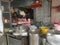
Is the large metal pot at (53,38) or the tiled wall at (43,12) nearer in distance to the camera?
the large metal pot at (53,38)

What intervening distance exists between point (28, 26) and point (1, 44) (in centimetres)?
65

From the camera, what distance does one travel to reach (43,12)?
139 inches

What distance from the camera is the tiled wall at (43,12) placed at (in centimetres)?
349

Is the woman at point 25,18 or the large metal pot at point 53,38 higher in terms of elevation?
the woman at point 25,18

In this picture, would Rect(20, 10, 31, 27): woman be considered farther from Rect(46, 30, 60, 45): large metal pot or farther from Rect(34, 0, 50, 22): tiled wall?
Rect(46, 30, 60, 45): large metal pot

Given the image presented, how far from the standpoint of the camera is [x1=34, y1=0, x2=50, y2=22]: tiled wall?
349 cm

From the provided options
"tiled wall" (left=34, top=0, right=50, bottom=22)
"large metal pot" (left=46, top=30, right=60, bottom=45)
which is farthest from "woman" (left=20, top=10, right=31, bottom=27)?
"large metal pot" (left=46, top=30, right=60, bottom=45)

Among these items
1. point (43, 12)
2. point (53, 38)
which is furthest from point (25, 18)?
point (53, 38)

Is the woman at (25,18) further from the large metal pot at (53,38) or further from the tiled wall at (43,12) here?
the large metal pot at (53,38)

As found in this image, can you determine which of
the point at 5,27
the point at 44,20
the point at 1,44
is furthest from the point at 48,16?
the point at 1,44

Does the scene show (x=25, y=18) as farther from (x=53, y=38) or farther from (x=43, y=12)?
(x=53, y=38)

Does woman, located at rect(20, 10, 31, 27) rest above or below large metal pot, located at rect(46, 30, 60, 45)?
above

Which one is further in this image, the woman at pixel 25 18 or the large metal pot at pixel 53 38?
the woman at pixel 25 18

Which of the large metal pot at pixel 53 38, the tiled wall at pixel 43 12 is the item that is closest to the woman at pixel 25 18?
the tiled wall at pixel 43 12
